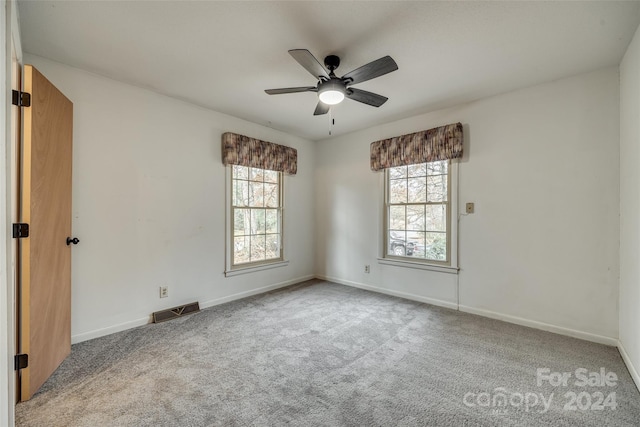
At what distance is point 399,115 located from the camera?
384 cm

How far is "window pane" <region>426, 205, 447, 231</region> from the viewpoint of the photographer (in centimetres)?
366

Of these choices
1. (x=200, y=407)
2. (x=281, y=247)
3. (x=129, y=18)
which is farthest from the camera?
(x=281, y=247)

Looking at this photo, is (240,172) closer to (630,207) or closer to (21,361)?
(21,361)

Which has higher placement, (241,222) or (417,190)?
(417,190)

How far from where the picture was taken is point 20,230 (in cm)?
176

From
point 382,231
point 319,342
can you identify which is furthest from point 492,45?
point 319,342

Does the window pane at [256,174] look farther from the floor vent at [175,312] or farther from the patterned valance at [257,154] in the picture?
the floor vent at [175,312]

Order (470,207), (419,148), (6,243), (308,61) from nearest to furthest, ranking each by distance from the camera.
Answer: (6,243) < (308,61) < (470,207) < (419,148)

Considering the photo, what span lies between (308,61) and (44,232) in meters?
2.25

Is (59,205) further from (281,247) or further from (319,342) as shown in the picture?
(281,247)

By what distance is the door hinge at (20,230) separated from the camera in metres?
1.73

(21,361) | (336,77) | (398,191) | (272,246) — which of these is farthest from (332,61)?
(21,361)

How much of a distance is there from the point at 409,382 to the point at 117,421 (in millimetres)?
1852

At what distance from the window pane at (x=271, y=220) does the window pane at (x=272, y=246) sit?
0.10 metres
